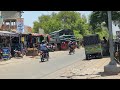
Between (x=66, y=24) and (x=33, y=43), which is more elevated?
(x=66, y=24)

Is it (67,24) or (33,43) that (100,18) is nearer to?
(33,43)

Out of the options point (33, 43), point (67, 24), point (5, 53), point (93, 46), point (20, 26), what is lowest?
point (5, 53)

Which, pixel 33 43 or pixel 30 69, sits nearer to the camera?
pixel 30 69

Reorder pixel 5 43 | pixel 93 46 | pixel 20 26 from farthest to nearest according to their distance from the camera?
1. pixel 20 26
2. pixel 5 43
3. pixel 93 46

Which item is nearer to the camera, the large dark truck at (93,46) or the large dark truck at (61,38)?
the large dark truck at (93,46)

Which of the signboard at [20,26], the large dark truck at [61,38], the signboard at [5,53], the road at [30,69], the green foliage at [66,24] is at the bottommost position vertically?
the road at [30,69]

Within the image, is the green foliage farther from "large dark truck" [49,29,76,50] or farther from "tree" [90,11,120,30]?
"tree" [90,11,120,30]

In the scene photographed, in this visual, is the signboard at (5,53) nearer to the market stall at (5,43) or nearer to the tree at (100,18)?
the market stall at (5,43)

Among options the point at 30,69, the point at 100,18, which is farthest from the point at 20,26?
the point at 30,69

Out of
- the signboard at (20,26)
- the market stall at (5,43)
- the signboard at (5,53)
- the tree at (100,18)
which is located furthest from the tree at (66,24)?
the signboard at (5,53)

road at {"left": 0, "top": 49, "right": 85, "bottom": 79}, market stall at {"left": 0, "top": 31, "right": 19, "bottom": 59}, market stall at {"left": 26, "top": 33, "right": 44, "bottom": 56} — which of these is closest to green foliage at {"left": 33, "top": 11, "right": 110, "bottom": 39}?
market stall at {"left": 26, "top": 33, "right": 44, "bottom": 56}

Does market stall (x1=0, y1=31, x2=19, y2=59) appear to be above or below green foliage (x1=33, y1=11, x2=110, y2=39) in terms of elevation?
below

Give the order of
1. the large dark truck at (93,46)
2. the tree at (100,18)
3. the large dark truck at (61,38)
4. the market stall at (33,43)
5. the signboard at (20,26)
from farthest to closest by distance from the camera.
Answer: the large dark truck at (61,38), the market stall at (33,43), the signboard at (20,26), the tree at (100,18), the large dark truck at (93,46)
